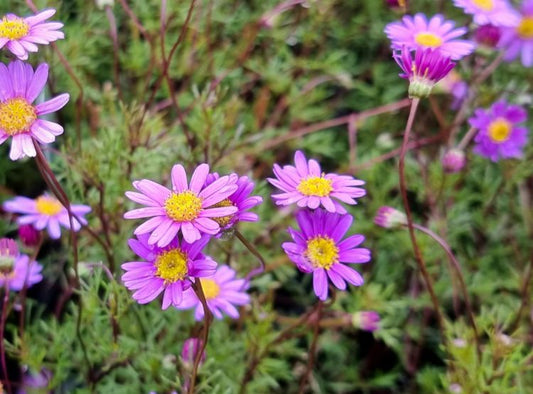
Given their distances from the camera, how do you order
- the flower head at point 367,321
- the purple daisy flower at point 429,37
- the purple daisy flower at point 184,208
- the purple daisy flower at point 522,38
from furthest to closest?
the purple daisy flower at point 522,38
the flower head at point 367,321
the purple daisy flower at point 429,37
the purple daisy flower at point 184,208

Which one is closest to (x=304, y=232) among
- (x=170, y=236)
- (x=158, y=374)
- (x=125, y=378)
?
(x=170, y=236)

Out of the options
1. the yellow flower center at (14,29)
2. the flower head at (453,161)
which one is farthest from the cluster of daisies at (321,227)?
the flower head at (453,161)

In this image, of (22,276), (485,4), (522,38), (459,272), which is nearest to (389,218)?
(459,272)

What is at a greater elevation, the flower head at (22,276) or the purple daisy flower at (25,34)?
the purple daisy flower at (25,34)

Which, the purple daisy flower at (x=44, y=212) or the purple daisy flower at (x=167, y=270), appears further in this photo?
the purple daisy flower at (x=44, y=212)

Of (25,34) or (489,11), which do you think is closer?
(25,34)

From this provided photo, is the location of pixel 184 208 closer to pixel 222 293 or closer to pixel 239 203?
pixel 239 203

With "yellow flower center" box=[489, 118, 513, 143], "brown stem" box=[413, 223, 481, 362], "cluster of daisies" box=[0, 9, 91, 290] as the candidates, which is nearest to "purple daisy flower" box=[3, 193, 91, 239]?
"cluster of daisies" box=[0, 9, 91, 290]

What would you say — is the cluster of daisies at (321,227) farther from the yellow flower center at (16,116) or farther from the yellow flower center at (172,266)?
the yellow flower center at (16,116)
